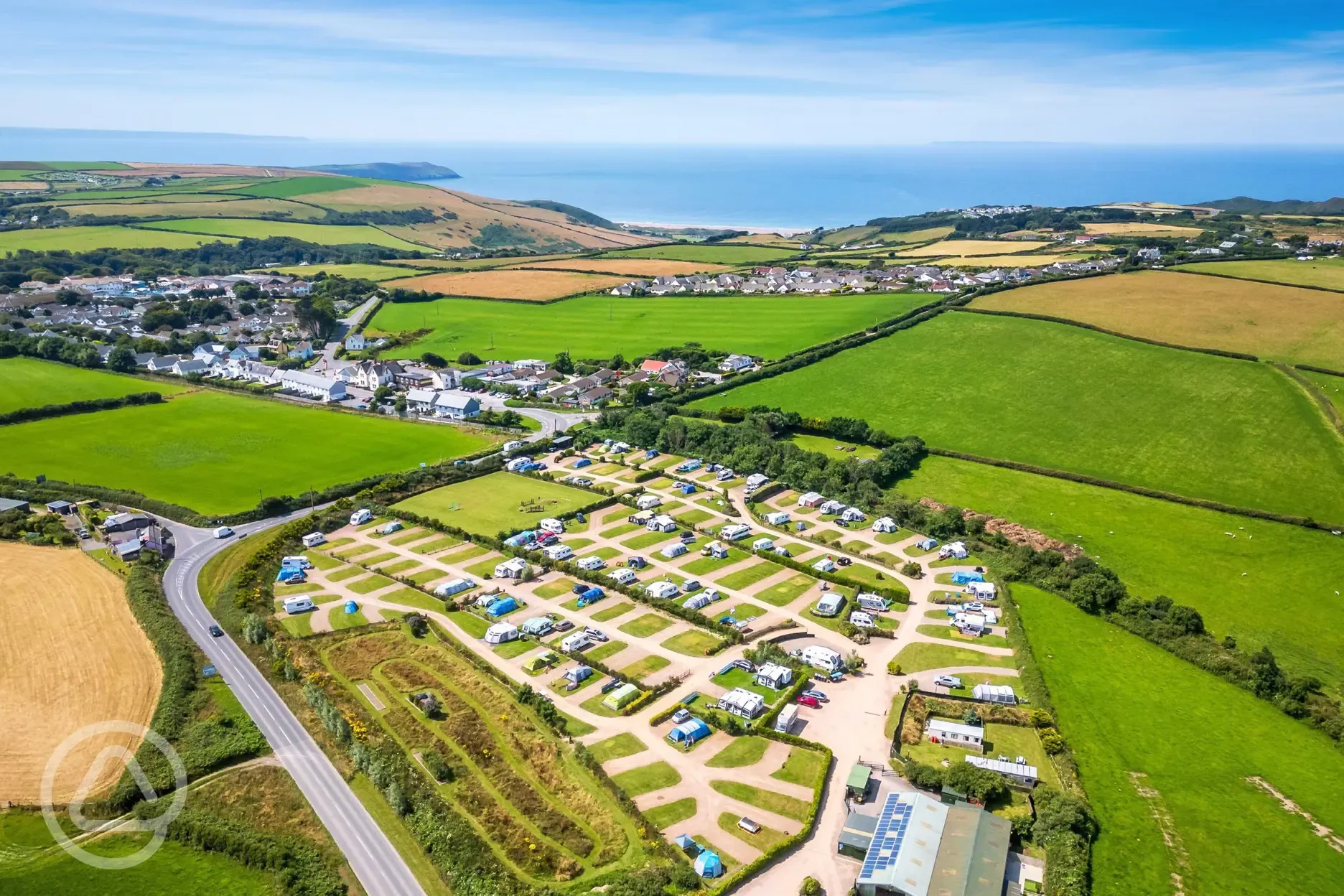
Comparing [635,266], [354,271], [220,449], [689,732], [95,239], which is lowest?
[689,732]

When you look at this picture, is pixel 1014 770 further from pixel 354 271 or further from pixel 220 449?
pixel 354 271

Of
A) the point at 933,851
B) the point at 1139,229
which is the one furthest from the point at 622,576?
the point at 1139,229

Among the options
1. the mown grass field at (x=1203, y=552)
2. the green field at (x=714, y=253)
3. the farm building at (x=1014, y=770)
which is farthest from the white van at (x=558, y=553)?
the green field at (x=714, y=253)

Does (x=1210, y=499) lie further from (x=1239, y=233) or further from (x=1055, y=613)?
(x=1239, y=233)

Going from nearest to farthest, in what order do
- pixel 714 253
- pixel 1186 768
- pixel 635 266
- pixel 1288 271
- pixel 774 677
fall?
pixel 1186 768, pixel 774 677, pixel 1288 271, pixel 635 266, pixel 714 253

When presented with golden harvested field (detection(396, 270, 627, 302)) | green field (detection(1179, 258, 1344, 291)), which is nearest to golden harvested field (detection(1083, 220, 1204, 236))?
green field (detection(1179, 258, 1344, 291))

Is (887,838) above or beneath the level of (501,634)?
beneath

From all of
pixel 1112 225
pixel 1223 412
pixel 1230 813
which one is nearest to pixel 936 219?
pixel 1112 225
